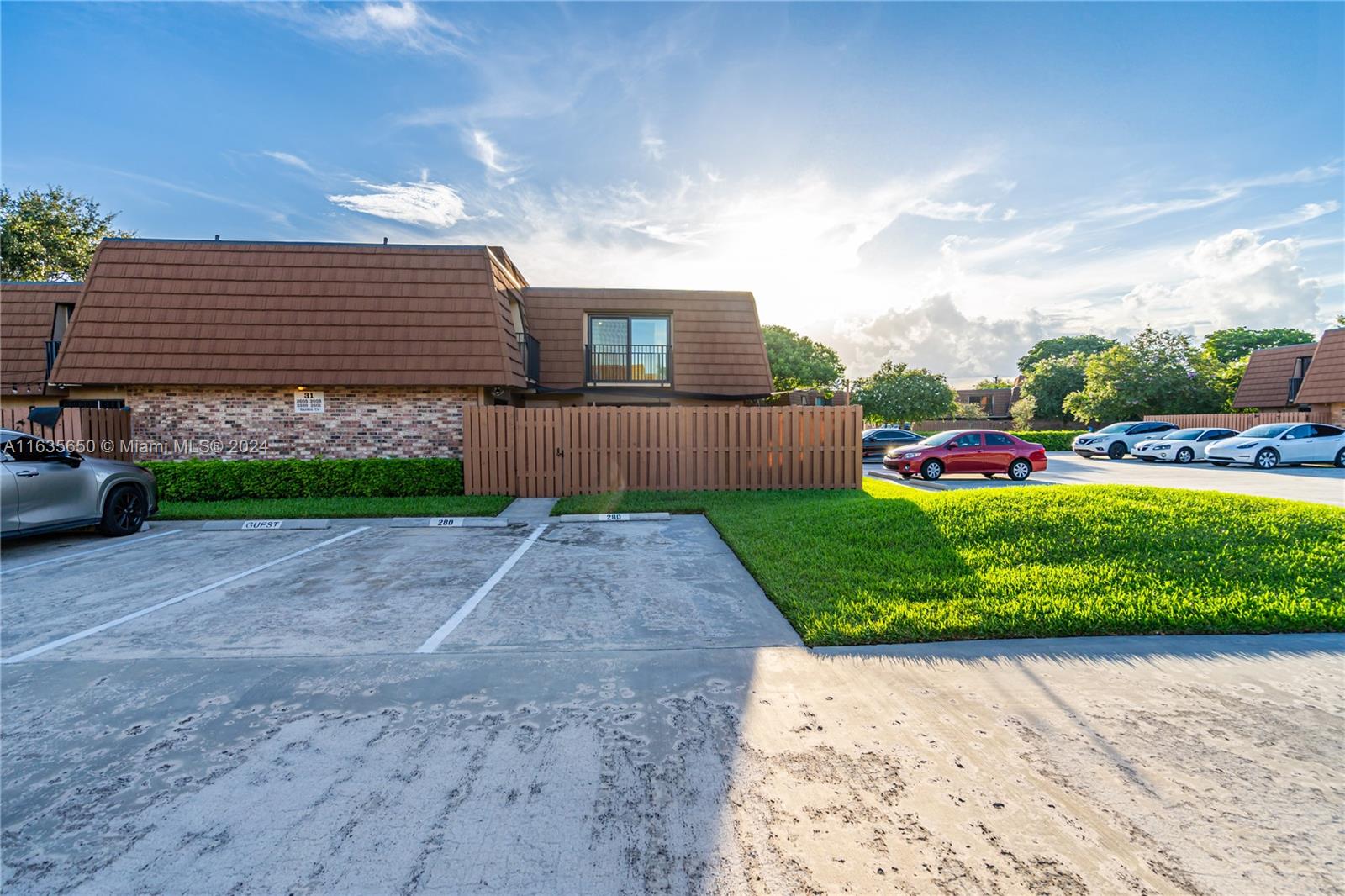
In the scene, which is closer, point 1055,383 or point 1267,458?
point 1267,458

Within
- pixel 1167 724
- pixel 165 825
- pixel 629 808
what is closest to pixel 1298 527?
pixel 1167 724

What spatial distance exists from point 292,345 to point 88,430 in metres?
4.28

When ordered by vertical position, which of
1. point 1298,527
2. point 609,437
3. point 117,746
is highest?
point 609,437

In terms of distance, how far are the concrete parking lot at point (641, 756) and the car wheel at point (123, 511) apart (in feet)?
14.1

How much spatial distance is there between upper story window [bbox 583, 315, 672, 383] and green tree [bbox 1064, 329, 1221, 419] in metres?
27.5

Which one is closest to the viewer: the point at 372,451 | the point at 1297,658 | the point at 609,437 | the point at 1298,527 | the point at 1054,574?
the point at 1297,658

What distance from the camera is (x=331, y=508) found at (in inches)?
406

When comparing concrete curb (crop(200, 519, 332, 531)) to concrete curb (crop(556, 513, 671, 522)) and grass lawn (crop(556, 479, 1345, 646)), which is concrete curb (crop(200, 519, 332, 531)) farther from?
grass lawn (crop(556, 479, 1345, 646))

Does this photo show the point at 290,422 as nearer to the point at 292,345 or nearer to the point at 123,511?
the point at 292,345

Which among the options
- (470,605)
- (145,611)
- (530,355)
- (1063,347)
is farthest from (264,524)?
(1063,347)

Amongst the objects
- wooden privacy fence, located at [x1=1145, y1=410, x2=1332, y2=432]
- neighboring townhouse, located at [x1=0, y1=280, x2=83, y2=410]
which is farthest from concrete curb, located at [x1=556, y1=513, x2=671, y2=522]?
wooden privacy fence, located at [x1=1145, y1=410, x2=1332, y2=432]

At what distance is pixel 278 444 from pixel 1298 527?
17.2m

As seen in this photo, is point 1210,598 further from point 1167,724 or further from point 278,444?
point 278,444

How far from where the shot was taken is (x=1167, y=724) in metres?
3.06
